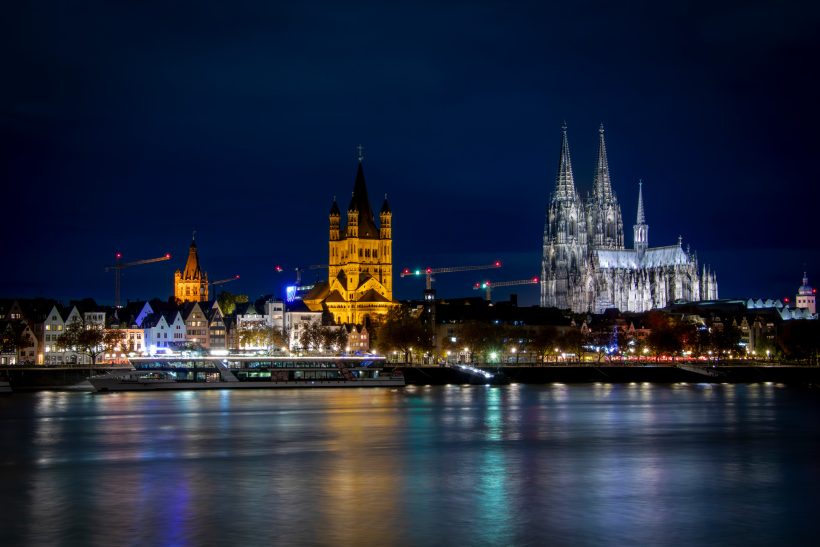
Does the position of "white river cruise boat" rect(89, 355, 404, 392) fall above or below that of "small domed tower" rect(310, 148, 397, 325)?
below

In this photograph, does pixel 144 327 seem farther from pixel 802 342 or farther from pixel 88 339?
pixel 802 342

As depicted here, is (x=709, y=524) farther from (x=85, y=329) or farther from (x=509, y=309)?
(x=509, y=309)

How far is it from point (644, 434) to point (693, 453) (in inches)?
323

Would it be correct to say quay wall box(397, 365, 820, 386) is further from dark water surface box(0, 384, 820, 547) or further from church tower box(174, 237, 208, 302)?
church tower box(174, 237, 208, 302)

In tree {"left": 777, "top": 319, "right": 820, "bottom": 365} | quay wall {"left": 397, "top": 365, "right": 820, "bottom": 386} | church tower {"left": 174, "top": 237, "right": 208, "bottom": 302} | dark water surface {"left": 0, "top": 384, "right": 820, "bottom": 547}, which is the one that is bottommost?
dark water surface {"left": 0, "top": 384, "right": 820, "bottom": 547}

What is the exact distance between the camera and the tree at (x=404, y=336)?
141125 mm

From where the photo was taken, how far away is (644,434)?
62.4m

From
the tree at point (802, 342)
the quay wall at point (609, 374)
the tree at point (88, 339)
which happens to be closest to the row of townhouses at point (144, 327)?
the tree at point (88, 339)

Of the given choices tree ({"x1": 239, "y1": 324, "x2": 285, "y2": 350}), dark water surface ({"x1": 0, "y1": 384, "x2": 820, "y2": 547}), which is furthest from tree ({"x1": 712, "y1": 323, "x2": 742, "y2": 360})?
dark water surface ({"x1": 0, "y1": 384, "x2": 820, "y2": 547})

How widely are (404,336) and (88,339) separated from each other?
37.1 metres

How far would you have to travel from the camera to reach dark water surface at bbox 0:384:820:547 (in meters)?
35.1

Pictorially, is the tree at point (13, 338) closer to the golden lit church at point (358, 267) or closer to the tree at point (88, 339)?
the tree at point (88, 339)

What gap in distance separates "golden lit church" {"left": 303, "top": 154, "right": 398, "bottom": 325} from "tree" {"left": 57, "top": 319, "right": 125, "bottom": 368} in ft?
156

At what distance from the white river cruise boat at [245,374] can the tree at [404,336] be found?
22.0m
